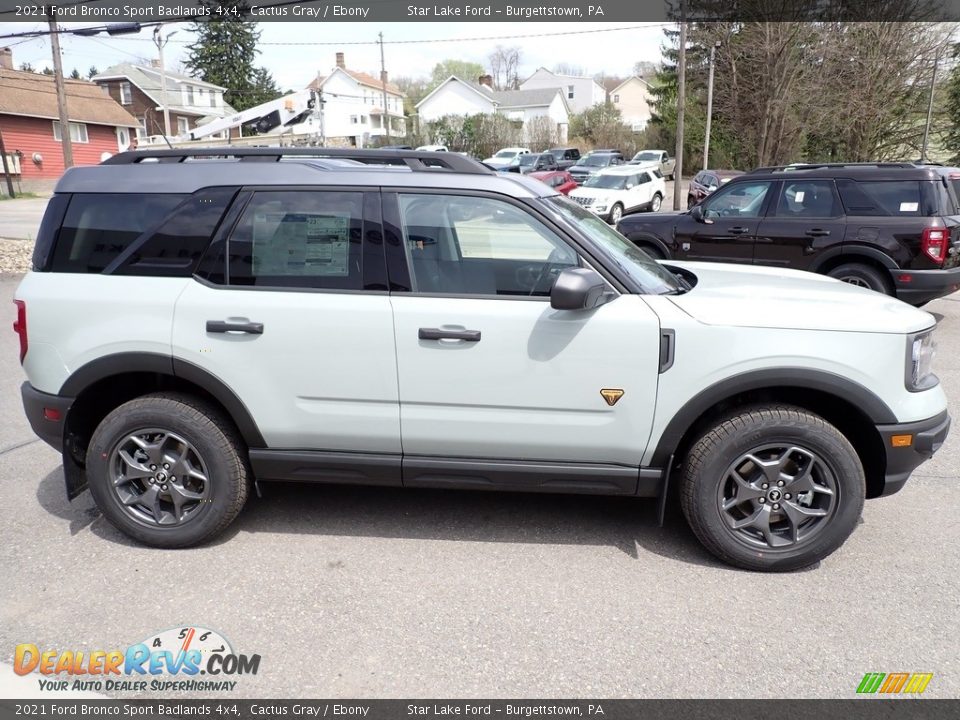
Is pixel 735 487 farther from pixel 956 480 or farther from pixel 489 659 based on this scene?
pixel 956 480

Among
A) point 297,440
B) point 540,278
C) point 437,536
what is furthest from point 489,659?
point 540,278

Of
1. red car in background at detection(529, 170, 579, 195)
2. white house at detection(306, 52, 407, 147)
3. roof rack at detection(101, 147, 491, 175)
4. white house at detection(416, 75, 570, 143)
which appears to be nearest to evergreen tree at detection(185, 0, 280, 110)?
white house at detection(306, 52, 407, 147)

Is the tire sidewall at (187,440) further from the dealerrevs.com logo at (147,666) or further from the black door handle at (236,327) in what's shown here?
the dealerrevs.com logo at (147,666)

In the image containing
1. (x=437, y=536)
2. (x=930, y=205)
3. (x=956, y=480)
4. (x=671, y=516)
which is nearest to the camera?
(x=437, y=536)

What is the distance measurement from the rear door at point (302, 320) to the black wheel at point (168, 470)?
248 millimetres

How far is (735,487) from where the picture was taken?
3.53 m

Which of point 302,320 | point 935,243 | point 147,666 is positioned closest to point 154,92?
point 935,243

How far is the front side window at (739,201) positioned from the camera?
9102 millimetres

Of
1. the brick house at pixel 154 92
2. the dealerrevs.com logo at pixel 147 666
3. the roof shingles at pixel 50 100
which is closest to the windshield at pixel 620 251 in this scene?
the dealerrevs.com logo at pixel 147 666

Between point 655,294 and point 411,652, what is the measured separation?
6.46 feet

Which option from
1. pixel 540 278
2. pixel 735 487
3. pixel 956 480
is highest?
pixel 540 278

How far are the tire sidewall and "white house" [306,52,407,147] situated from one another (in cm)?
5664

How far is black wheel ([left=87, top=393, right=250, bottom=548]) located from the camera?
3652 mm

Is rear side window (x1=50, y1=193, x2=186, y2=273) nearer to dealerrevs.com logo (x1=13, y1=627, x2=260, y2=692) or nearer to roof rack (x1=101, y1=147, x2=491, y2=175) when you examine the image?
roof rack (x1=101, y1=147, x2=491, y2=175)
